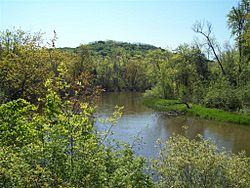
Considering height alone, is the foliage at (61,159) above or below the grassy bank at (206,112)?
above

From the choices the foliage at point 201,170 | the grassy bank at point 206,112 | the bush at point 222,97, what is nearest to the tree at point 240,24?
the bush at point 222,97

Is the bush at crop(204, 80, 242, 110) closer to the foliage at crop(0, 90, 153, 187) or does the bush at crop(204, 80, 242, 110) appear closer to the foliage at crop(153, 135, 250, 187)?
the foliage at crop(153, 135, 250, 187)

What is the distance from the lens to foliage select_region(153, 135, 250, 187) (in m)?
10.1

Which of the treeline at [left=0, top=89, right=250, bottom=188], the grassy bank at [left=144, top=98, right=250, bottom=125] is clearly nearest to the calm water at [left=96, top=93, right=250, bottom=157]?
the grassy bank at [left=144, top=98, right=250, bottom=125]

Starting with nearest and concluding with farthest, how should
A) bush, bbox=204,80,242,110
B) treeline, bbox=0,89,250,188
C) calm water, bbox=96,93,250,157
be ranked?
1. treeline, bbox=0,89,250,188
2. calm water, bbox=96,93,250,157
3. bush, bbox=204,80,242,110

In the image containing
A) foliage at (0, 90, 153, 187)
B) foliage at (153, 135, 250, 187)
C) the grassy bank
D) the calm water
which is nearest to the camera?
foliage at (0, 90, 153, 187)

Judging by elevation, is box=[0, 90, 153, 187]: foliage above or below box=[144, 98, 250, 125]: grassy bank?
above

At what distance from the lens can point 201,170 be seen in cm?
1015

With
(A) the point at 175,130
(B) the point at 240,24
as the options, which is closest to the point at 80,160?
(A) the point at 175,130

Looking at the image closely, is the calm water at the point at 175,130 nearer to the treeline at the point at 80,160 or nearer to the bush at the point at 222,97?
the bush at the point at 222,97

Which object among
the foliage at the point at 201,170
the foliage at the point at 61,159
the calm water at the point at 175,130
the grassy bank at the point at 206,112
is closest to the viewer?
the foliage at the point at 61,159

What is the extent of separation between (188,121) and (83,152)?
26.4m

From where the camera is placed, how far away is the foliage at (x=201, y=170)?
10125mm

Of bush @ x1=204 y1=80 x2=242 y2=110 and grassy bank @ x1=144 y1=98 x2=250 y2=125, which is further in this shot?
bush @ x1=204 y1=80 x2=242 y2=110
